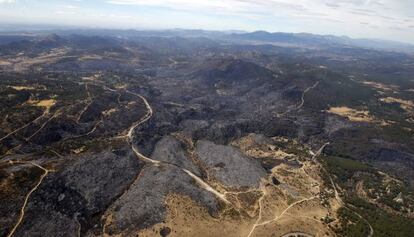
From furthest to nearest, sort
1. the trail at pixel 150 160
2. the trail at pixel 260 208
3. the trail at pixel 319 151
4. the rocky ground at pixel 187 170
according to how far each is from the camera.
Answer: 1. the trail at pixel 319 151
2. the trail at pixel 150 160
3. the rocky ground at pixel 187 170
4. the trail at pixel 260 208

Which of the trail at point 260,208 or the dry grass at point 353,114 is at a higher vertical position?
the dry grass at point 353,114

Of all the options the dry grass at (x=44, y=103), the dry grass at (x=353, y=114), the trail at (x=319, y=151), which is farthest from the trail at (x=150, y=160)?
the dry grass at (x=353, y=114)

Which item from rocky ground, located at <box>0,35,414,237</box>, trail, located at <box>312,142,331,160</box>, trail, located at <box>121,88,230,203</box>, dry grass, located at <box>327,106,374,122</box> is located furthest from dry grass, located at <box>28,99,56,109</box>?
dry grass, located at <box>327,106,374,122</box>

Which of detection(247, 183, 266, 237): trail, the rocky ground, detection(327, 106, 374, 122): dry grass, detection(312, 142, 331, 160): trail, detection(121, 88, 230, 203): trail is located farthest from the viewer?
detection(327, 106, 374, 122): dry grass

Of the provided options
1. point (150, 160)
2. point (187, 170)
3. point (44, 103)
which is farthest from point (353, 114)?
point (44, 103)

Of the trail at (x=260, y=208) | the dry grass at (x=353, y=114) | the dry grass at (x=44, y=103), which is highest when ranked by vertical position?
the dry grass at (x=44, y=103)

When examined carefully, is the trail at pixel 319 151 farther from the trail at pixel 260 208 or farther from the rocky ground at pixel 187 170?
the trail at pixel 260 208

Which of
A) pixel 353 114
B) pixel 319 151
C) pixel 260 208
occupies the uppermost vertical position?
pixel 353 114

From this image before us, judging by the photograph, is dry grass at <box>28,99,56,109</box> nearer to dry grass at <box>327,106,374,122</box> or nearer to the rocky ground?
the rocky ground

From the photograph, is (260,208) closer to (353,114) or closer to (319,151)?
(319,151)

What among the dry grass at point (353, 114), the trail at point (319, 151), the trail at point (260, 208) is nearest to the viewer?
the trail at point (260, 208)

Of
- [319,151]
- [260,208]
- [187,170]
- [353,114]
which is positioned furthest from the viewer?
[353,114]
